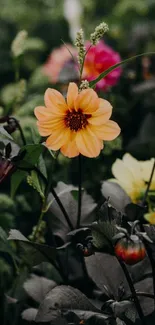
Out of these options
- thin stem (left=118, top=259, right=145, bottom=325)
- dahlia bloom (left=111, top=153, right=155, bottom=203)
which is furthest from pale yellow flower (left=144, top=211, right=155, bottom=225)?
thin stem (left=118, top=259, right=145, bottom=325)

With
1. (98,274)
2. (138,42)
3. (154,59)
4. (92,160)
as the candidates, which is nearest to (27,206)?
(92,160)

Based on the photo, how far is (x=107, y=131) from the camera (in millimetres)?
985

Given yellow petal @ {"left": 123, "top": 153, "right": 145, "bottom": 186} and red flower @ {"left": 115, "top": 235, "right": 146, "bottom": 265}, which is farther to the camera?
yellow petal @ {"left": 123, "top": 153, "right": 145, "bottom": 186}

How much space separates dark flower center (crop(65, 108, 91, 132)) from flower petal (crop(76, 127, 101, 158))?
0.02 meters

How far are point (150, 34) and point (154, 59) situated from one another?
1.34 ft

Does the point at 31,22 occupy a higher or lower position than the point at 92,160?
higher

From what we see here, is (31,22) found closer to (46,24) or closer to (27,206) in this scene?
(46,24)

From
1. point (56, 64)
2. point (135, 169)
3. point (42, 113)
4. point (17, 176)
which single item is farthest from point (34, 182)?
point (56, 64)

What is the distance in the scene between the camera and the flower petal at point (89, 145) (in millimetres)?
976

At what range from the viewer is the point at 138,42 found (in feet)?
8.62

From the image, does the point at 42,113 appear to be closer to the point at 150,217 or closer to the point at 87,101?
the point at 87,101

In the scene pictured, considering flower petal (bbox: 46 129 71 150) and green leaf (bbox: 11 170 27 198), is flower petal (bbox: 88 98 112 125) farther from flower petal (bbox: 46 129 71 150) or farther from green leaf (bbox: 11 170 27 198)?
green leaf (bbox: 11 170 27 198)

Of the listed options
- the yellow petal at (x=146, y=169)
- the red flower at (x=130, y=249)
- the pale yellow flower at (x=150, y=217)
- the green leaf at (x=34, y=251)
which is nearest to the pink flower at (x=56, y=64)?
the yellow petal at (x=146, y=169)

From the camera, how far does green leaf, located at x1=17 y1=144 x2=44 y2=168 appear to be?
40.0 inches
